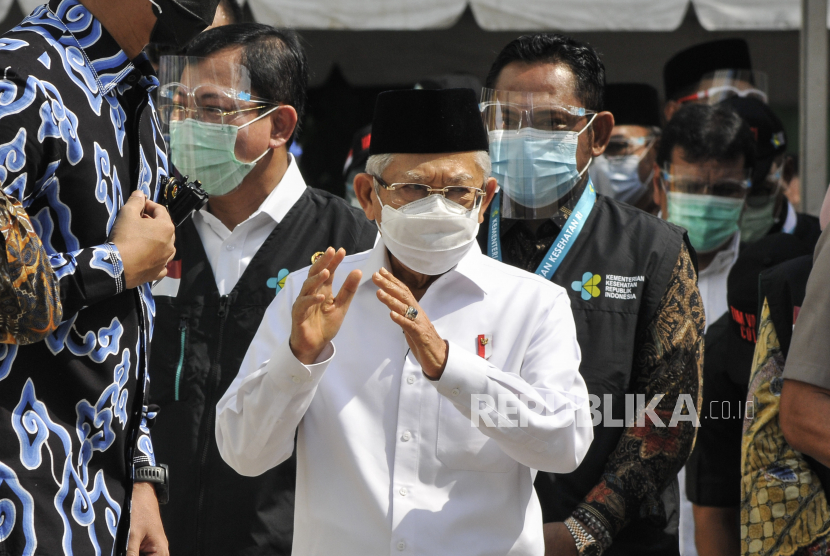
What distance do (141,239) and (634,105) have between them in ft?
13.7

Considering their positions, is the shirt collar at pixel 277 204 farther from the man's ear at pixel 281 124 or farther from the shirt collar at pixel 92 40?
the shirt collar at pixel 92 40

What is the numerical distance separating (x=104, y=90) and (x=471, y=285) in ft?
3.51

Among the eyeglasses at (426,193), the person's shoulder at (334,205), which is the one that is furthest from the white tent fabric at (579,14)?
the eyeglasses at (426,193)

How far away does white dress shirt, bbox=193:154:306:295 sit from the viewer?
11.5 ft

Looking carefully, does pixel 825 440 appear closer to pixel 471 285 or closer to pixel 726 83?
pixel 471 285

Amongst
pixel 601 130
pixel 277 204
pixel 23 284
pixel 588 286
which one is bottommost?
pixel 588 286

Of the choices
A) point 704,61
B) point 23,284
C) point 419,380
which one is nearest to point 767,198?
point 704,61

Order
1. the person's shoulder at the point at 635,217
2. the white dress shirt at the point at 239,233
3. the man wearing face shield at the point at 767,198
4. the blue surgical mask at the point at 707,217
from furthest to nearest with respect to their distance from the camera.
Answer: the man wearing face shield at the point at 767,198, the blue surgical mask at the point at 707,217, the white dress shirt at the point at 239,233, the person's shoulder at the point at 635,217

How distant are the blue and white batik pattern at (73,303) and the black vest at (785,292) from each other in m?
1.86

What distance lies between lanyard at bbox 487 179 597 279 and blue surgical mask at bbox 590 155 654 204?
2078mm

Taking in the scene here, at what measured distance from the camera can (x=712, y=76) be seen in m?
5.90

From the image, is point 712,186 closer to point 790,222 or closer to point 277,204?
point 790,222

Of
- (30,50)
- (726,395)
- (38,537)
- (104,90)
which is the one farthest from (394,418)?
(726,395)

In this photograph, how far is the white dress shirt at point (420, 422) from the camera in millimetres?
2389
